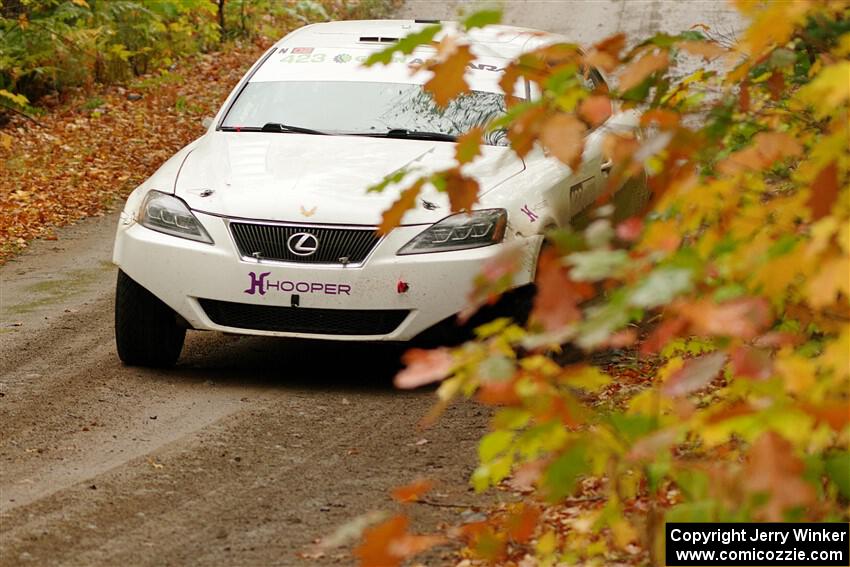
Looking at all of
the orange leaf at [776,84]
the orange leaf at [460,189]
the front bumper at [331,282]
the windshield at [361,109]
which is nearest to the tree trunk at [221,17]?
the windshield at [361,109]

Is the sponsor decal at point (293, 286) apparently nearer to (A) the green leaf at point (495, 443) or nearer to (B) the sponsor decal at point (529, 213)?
(B) the sponsor decal at point (529, 213)

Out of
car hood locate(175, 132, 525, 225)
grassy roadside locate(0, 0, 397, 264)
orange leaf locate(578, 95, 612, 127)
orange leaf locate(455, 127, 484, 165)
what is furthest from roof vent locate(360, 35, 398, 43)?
orange leaf locate(578, 95, 612, 127)

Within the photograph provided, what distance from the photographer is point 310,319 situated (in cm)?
686

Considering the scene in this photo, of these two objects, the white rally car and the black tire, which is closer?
the white rally car

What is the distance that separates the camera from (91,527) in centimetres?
505

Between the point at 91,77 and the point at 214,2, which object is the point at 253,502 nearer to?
the point at 91,77

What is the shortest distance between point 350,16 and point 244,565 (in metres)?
18.2

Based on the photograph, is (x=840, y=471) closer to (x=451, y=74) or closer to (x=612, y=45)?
(x=612, y=45)

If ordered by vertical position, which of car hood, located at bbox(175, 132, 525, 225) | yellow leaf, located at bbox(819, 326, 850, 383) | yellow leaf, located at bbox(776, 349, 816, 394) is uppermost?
yellow leaf, located at bbox(819, 326, 850, 383)

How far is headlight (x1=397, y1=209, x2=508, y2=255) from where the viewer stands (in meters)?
6.78

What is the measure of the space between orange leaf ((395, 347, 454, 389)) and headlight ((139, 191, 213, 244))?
4158 millimetres

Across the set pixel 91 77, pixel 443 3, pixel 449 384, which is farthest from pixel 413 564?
pixel 443 3

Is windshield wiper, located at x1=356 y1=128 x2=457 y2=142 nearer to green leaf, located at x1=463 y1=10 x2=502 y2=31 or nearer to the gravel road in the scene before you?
the gravel road

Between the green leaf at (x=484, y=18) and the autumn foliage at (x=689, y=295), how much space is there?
118 millimetres
